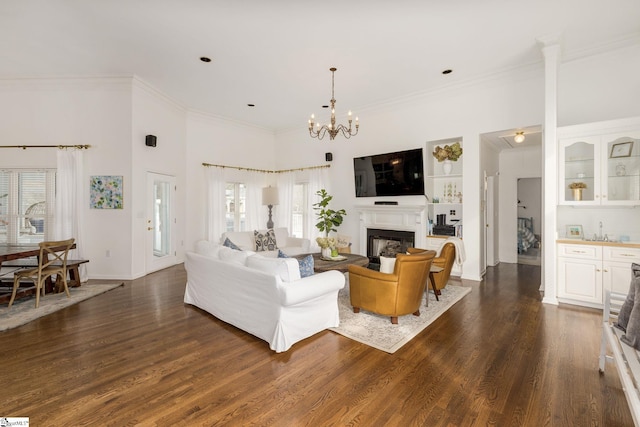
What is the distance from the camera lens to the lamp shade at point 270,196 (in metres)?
7.64

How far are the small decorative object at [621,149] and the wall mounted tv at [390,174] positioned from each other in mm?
2648

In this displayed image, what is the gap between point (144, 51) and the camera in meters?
4.29

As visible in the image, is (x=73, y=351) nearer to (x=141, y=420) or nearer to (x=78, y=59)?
(x=141, y=420)

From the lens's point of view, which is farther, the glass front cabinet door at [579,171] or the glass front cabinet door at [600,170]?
the glass front cabinet door at [579,171]

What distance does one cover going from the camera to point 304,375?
2418mm

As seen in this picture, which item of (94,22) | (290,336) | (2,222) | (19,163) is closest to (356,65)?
(94,22)

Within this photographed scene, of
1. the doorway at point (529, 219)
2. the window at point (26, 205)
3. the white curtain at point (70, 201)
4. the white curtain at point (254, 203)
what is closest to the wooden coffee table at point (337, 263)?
the white curtain at point (254, 203)

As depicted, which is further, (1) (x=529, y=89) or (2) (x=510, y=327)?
(1) (x=529, y=89)

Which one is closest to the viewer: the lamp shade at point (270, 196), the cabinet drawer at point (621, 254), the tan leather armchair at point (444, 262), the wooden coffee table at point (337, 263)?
the cabinet drawer at point (621, 254)

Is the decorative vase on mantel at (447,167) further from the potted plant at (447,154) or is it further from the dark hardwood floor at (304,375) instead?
the dark hardwood floor at (304,375)

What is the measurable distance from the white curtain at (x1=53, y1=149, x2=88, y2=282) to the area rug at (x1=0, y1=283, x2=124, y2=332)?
2.28 feet

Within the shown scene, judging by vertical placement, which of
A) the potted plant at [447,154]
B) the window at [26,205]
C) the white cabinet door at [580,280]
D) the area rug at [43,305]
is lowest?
the area rug at [43,305]

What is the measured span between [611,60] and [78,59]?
7.87m

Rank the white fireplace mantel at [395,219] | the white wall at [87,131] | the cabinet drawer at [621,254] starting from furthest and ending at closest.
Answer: the white fireplace mantel at [395,219], the white wall at [87,131], the cabinet drawer at [621,254]
